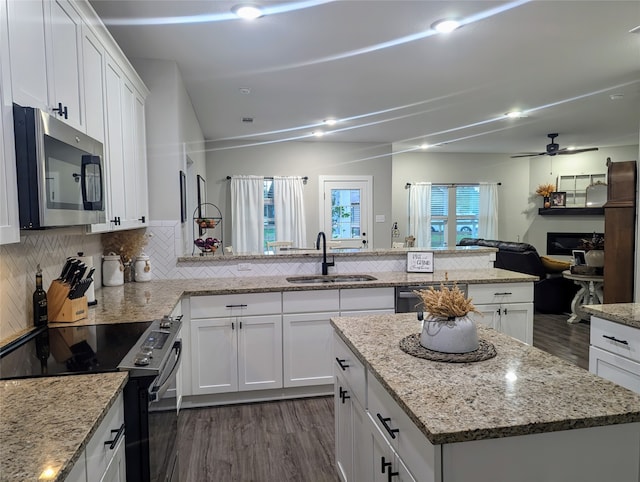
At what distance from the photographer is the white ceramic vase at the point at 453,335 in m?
1.43

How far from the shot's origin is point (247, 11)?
2531mm

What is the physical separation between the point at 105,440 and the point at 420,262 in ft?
9.71

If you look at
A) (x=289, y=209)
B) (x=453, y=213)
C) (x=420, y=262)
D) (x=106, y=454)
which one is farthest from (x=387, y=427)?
(x=453, y=213)

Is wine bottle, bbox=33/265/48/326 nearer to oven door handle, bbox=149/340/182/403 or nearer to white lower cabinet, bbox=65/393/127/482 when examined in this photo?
oven door handle, bbox=149/340/182/403

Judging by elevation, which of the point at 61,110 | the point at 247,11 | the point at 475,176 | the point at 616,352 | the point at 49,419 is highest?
the point at 247,11

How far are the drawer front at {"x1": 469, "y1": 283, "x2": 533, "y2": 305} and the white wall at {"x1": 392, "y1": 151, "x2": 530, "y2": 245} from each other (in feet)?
16.5

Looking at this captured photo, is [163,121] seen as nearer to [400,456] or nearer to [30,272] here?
[30,272]

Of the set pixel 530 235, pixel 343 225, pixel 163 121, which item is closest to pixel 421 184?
pixel 343 225

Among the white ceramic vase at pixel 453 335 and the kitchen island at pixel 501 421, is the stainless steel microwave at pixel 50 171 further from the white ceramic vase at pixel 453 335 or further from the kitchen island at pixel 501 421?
the white ceramic vase at pixel 453 335

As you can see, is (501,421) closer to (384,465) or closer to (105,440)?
(384,465)

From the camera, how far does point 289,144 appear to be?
705 centimetres

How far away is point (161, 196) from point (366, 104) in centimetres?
261

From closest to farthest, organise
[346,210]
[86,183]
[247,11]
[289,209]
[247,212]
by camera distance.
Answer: [86,183] → [247,11] → [247,212] → [289,209] → [346,210]

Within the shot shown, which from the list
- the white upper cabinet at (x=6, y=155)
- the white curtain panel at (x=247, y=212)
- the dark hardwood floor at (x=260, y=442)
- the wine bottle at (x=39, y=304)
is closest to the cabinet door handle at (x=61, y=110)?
the white upper cabinet at (x=6, y=155)
